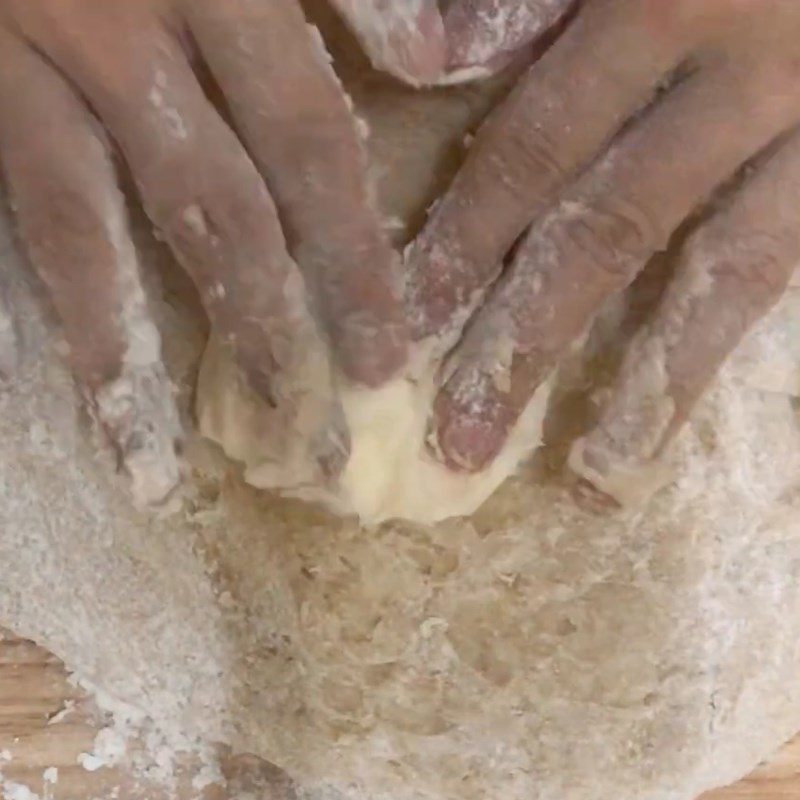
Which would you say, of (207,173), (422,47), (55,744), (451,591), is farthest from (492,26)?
(55,744)

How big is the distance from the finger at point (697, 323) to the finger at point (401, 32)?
0.21 m

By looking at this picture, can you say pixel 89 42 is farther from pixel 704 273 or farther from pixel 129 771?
pixel 129 771

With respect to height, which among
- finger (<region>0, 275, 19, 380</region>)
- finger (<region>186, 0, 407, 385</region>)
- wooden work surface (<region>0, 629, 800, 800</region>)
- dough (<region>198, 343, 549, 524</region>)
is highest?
finger (<region>186, 0, 407, 385</region>)

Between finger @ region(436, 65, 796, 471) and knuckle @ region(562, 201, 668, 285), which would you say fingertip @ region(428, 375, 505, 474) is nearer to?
finger @ region(436, 65, 796, 471)

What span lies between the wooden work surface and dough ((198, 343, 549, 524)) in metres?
0.28

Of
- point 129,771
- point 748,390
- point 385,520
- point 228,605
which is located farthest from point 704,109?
point 129,771

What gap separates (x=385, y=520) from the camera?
2.40 feet

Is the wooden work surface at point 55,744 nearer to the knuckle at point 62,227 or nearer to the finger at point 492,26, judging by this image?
the knuckle at point 62,227

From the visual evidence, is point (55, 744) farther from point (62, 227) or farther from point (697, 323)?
point (697, 323)

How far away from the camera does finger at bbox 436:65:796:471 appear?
2.08 feet

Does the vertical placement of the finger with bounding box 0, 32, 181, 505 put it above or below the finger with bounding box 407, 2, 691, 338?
below

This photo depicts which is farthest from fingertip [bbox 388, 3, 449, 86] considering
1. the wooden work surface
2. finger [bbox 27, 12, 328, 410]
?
the wooden work surface

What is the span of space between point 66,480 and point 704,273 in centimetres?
48

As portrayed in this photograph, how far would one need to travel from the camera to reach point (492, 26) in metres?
0.65
